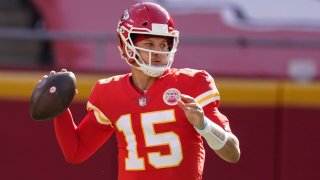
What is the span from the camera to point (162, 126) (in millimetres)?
4223

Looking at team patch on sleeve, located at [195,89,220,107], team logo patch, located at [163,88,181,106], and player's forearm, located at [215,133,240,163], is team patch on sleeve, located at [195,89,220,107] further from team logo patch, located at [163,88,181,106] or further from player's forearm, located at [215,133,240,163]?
player's forearm, located at [215,133,240,163]

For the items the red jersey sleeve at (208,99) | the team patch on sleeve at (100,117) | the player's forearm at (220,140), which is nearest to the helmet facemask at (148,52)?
the red jersey sleeve at (208,99)

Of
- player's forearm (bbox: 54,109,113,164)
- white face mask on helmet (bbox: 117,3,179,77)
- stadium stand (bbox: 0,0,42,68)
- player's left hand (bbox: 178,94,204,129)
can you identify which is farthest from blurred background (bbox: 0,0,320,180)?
player's left hand (bbox: 178,94,204,129)

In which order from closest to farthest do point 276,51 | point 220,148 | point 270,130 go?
point 220,148 < point 270,130 < point 276,51

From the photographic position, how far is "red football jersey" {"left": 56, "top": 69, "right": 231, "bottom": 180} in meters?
4.21

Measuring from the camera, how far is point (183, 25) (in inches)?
301

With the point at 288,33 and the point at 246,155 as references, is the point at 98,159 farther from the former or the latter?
the point at 288,33

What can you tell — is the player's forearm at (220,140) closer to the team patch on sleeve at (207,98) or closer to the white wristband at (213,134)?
the white wristband at (213,134)

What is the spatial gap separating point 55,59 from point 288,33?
1.79 m

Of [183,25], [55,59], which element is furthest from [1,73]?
[183,25]

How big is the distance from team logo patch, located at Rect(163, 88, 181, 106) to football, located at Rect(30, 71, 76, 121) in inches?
16.2

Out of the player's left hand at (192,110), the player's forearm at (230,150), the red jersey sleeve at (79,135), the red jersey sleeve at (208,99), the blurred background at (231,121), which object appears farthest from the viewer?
the blurred background at (231,121)

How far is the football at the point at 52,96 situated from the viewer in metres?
4.28

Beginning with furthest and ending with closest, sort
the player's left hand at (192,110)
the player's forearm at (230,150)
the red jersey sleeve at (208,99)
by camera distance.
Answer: the red jersey sleeve at (208,99), the player's forearm at (230,150), the player's left hand at (192,110)
